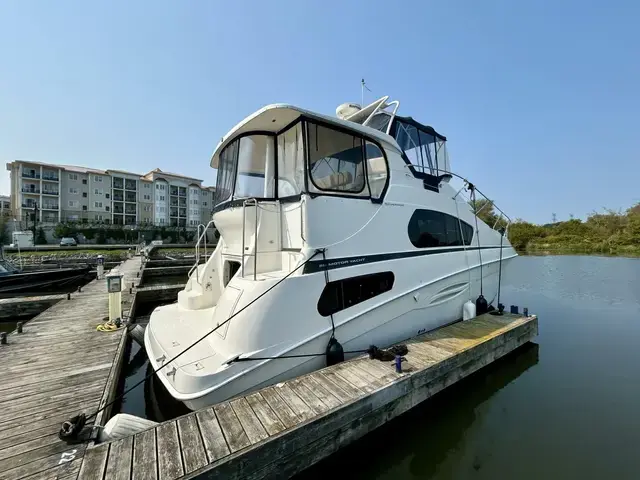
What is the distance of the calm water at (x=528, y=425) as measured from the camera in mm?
3543

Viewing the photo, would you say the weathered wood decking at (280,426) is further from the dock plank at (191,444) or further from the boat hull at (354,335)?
the boat hull at (354,335)

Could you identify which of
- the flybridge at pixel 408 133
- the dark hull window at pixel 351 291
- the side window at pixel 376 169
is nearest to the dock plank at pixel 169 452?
the dark hull window at pixel 351 291

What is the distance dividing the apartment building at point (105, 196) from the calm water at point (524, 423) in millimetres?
55815

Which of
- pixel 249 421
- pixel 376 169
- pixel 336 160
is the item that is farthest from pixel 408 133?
pixel 249 421

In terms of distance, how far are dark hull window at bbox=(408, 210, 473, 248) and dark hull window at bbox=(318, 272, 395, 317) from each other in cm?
111

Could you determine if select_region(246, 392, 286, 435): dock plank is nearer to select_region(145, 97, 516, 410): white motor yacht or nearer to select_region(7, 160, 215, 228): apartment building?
select_region(145, 97, 516, 410): white motor yacht

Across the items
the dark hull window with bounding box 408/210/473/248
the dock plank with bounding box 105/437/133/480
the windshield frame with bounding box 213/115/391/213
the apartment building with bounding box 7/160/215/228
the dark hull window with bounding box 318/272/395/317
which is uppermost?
the apartment building with bounding box 7/160/215/228

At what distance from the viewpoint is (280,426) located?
2908mm

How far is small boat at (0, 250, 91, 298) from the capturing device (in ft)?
40.0

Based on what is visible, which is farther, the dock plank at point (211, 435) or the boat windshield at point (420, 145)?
the boat windshield at point (420, 145)

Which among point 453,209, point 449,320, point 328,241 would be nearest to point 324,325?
point 328,241

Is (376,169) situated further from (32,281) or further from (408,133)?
(32,281)

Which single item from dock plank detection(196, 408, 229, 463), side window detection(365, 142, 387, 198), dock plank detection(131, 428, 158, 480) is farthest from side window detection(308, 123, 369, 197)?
dock plank detection(131, 428, 158, 480)

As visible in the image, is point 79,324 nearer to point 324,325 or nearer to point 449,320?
point 324,325
